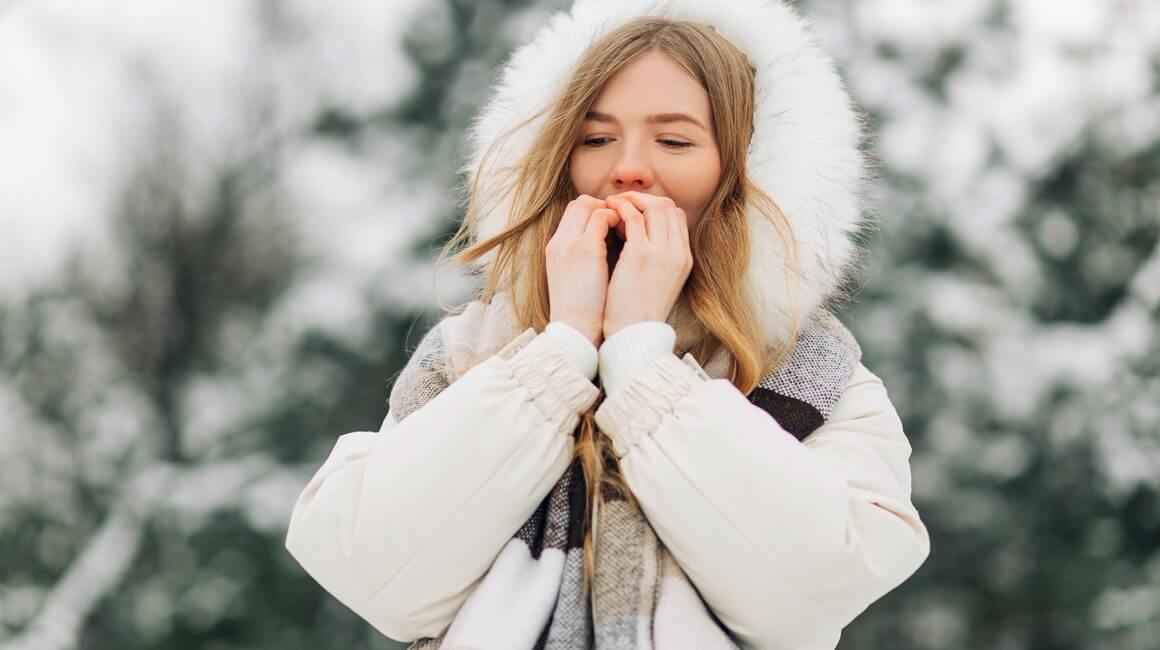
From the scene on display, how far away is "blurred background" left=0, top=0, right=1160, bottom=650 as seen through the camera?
293 inches

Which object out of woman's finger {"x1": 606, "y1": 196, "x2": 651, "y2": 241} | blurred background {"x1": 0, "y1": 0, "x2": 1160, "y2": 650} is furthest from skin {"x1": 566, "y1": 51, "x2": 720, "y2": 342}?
blurred background {"x1": 0, "y1": 0, "x2": 1160, "y2": 650}

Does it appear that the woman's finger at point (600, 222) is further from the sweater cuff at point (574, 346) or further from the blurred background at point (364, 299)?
the blurred background at point (364, 299)

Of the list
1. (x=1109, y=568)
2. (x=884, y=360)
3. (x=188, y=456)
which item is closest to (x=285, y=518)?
(x=188, y=456)

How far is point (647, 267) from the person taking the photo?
1659mm

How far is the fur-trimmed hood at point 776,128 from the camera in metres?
1.76

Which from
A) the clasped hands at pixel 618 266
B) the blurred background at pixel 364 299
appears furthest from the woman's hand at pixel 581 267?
the blurred background at pixel 364 299

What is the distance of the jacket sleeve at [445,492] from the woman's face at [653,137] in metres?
0.34

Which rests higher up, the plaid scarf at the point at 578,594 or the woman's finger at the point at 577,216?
the woman's finger at the point at 577,216

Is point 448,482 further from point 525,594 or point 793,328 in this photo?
point 793,328

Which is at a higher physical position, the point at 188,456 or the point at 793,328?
the point at 793,328

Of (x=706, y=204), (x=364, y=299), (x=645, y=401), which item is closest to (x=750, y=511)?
(x=645, y=401)

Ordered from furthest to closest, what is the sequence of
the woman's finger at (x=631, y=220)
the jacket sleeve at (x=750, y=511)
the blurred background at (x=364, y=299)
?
the blurred background at (x=364, y=299), the woman's finger at (x=631, y=220), the jacket sleeve at (x=750, y=511)

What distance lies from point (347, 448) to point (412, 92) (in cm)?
653

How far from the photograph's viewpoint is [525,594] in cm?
152
